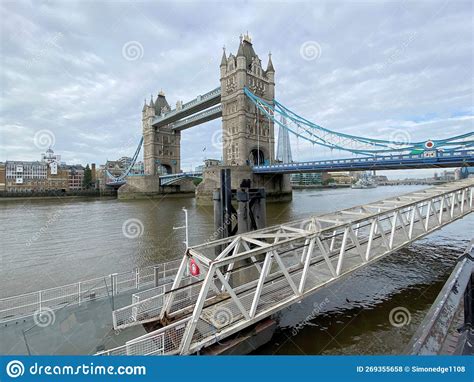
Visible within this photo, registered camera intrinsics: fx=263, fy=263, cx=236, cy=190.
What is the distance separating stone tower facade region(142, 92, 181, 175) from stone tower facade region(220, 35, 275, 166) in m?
32.9

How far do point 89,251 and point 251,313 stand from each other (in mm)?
11531

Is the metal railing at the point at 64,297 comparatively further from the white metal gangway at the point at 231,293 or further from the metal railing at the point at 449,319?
the metal railing at the point at 449,319

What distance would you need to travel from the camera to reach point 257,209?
9.57m

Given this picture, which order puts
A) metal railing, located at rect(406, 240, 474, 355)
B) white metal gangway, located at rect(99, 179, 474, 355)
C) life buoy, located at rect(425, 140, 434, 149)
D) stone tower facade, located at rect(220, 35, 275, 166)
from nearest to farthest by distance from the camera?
metal railing, located at rect(406, 240, 474, 355) → white metal gangway, located at rect(99, 179, 474, 355) → life buoy, located at rect(425, 140, 434, 149) → stone tower facade, located at rect(220, 35, 275, 166)

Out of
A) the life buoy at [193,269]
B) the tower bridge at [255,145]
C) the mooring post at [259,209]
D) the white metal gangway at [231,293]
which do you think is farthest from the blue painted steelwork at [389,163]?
the life buoy at [193,269]

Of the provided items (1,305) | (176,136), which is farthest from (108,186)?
(1,305)

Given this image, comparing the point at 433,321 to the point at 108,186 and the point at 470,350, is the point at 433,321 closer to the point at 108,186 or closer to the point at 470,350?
the point at 470,350

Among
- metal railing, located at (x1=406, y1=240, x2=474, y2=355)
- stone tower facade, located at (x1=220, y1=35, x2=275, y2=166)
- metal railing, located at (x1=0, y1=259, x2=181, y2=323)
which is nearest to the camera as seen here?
metal railing, located at (x1=406, y1=240, x2=474, y2=355)

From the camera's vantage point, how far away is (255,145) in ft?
159

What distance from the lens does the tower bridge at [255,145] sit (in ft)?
97.3

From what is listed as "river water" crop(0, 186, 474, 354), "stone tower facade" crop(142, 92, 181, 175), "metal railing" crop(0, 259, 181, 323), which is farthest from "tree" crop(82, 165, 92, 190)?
"metal railing" crop(0, 259, 181, 323)

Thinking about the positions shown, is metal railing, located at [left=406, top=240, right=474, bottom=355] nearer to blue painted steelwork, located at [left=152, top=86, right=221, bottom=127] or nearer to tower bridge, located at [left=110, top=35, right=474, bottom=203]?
tower bridge, located at [left=110, top=35, right=474, bottom=203]

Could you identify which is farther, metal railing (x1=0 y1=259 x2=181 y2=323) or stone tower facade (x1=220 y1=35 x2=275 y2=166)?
stone tower facade (x1=220 y1=35 x2=275 y2=166)

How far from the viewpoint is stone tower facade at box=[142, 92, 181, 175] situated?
74444 mm
